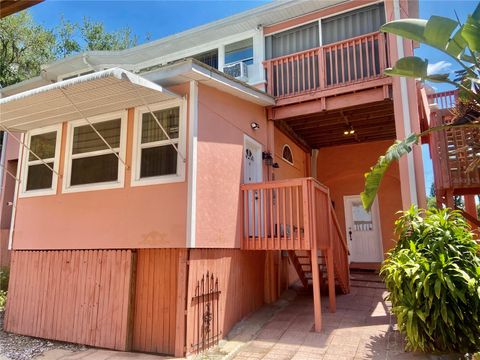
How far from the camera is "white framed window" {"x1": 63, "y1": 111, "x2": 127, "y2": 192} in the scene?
22.9 feet

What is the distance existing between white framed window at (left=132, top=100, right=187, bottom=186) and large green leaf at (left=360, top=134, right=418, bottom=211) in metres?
3.11

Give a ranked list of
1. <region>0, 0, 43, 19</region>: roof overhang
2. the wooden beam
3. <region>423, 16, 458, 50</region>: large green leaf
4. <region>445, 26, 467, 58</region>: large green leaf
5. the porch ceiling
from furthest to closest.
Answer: the wooden beam
the porch ceiling
<region>445, 26, 467, 58</region>: large green leaf
<region>423, 16, 458, 50</region>: large green leaf
<region>0, 0, 43, 19</region>: roof overhang

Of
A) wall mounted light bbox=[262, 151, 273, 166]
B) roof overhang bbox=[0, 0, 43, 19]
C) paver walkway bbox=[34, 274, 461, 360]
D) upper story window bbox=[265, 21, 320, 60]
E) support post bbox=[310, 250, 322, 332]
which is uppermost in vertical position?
upper story window bbox=[265, 21, 320, 60]

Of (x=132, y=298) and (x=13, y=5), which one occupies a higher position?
(x=13, y=5)

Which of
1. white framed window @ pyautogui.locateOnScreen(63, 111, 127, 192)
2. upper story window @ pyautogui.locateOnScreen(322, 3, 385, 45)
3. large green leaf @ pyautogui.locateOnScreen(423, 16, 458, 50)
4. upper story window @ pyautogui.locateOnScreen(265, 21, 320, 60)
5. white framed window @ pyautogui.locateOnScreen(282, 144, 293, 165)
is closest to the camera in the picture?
large green leaf @ pyautogui.locateOnScreen(423, 16, 458, 50)

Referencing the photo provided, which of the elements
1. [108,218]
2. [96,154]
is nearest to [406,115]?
[108,218]

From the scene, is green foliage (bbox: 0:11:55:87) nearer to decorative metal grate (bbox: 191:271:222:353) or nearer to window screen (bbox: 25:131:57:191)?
window screen (bbox: 25:131:57:191)

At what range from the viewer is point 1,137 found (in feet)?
39.8

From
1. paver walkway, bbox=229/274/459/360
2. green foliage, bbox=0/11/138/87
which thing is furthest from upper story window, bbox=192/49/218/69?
green foliage, bbox=0/11/138/87

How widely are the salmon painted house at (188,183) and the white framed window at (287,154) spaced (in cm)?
60

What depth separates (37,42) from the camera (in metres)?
16.2

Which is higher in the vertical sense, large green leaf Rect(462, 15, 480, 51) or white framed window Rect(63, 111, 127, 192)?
large green leaf Rect(462, 15, 480, 51)

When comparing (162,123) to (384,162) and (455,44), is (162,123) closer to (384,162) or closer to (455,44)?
(384,162)

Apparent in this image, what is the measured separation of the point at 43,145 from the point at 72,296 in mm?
3500
